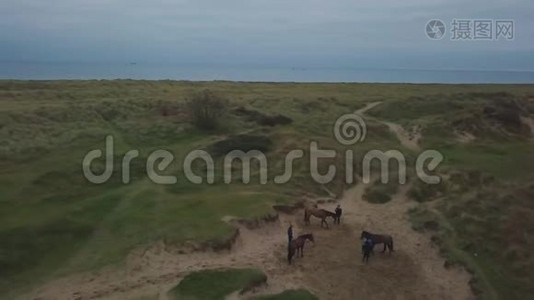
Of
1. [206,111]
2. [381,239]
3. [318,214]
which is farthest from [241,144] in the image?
[381,239]

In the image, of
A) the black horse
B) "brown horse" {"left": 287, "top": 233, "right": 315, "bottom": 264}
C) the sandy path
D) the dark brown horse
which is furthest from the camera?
the dark brown horse

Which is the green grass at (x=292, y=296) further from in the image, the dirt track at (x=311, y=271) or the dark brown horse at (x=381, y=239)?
the dark brown horse at (x=381, y=239)

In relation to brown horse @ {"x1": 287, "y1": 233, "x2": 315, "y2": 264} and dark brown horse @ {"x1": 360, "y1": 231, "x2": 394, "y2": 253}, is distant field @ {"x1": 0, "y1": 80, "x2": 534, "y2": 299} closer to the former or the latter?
dark brown horse @ {"x1": 360, "y1": 231, "x2": 394, "y2": 253}

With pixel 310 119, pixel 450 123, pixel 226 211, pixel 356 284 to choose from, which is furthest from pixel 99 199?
pixel 450 123

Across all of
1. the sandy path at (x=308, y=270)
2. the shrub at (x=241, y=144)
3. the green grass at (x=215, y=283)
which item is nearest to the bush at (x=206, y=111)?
the shrub at (x=241, y=144)

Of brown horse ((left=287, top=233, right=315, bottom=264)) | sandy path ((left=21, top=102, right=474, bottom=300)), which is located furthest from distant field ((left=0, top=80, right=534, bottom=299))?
brown horse ((left=287, top=233, right=315, bottom=264))

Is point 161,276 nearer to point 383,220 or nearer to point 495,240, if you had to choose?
point 383,220
